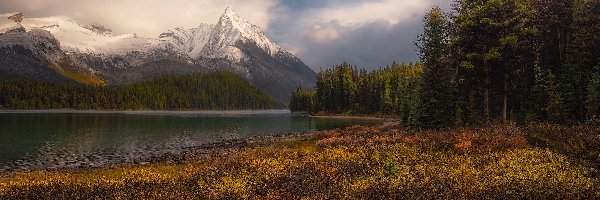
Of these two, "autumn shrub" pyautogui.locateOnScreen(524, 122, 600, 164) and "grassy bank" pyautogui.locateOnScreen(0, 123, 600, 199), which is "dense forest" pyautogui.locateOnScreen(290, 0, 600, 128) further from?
"grassy bank" pyautogui.locateOnScreen(0, 123, 600, 199)

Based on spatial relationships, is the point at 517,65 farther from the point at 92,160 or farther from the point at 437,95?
the point at 92,160

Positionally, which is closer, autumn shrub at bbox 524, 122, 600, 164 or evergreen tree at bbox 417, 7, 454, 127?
autumn shrub at bbox 524, 122, 600, 164

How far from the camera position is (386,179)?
17891mm

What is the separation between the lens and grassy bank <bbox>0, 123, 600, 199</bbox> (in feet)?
51.9

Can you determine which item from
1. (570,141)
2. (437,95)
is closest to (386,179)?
(570,141)

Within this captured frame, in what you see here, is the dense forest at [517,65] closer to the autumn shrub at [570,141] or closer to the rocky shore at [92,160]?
the autumn shrub at [570,141]

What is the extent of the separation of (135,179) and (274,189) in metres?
8.32

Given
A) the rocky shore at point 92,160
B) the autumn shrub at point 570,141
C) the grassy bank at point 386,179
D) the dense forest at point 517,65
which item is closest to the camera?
the grassy bank at point 386,179

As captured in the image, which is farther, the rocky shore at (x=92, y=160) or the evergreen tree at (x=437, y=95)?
the evergreen tree at (x=437, y=95)

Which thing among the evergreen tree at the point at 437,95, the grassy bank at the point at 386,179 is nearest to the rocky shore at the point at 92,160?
the grassy bank at the point at 386,179

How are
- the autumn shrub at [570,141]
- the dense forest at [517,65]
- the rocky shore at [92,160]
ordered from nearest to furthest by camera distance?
1. the autumn shrub at [570,141]
2. the rocky shore at [92,160]
3. the dense forest at [517,65]

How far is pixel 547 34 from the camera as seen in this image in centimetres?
4959

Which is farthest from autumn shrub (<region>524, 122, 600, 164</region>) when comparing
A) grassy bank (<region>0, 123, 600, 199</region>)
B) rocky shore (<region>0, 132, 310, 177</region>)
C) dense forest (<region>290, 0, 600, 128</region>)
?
rocky shore (<region>0, 132, 310, 177</region>)

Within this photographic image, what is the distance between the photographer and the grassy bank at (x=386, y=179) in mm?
15812
